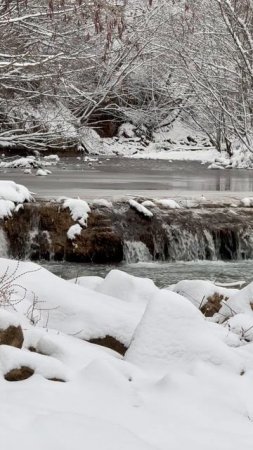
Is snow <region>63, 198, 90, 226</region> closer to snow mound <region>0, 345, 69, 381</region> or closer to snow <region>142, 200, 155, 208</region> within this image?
snow <region>142, 200, 155, 208</region>

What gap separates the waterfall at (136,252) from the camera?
35.2ft

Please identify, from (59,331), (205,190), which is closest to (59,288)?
(59,331)

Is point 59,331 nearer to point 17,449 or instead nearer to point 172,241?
point 17,449

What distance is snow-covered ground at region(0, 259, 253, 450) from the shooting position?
9.62 ft

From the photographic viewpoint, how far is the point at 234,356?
4227mm

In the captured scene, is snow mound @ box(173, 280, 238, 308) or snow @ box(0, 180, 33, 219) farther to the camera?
snow @ box(0, 180, 33, 219)

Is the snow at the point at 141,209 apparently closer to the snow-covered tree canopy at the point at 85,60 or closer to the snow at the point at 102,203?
the snow at the point at 102,203

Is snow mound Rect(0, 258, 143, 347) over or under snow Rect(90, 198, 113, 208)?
over

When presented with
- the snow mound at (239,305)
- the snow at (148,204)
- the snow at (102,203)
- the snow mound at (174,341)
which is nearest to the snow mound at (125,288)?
the snow mound at (239,305)

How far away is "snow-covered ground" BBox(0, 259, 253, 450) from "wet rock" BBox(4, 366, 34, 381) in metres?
0.02

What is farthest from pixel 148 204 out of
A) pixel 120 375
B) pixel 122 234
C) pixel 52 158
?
pixel 52 158

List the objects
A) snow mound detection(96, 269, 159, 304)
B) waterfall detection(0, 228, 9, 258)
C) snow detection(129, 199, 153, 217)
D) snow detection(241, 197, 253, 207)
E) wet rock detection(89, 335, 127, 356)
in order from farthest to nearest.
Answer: snow detection(241, 197, 253, 207)
snow detection(129, 199, 153, 217)
waterfall detection(0, 228, 9, 258)
snow mound detection(96, 269, 159, 304)
wet rock detection(89, 335, 127, 356)

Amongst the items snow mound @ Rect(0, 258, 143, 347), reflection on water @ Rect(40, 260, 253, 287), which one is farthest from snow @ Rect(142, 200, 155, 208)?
snow mound @ Rect(0, 258, 143, 347)

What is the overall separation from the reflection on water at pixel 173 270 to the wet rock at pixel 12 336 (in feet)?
16.6
